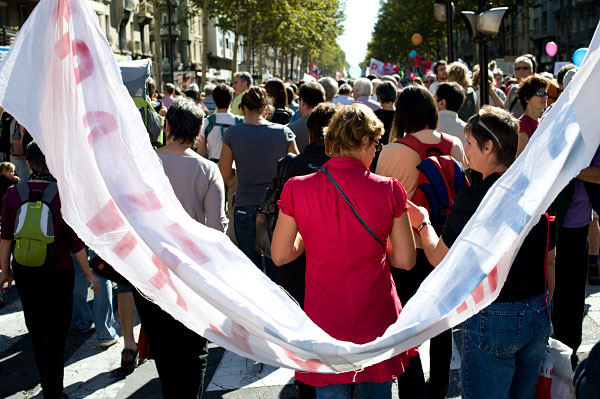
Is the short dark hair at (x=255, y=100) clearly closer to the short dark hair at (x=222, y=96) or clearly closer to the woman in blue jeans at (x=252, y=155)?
the woman in blue jeans at (x=252, y=155)

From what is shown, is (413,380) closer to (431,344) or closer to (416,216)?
(431,344)

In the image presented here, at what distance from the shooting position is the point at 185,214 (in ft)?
9.96

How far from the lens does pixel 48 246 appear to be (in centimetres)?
450

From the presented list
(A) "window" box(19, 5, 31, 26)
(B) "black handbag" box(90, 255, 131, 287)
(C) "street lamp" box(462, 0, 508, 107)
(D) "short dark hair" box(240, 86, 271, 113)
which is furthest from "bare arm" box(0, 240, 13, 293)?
(A) "window" box(19, 5, 31, 26)

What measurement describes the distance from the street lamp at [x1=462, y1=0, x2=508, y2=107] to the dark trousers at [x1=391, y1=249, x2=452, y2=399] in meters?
6.63

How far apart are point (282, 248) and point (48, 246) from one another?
A: 186 centimetres

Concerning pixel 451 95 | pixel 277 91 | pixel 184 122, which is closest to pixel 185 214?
Result: pixel 184 122

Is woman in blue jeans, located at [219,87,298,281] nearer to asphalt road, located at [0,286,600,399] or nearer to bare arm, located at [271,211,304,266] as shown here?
asphalt road, located at [0,286,600,399]

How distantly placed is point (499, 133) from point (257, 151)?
2.69 meters

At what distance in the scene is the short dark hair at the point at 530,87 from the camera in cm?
577

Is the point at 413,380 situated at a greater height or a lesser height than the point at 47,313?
lesser

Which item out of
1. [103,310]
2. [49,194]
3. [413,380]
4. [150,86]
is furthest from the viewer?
[150,86]

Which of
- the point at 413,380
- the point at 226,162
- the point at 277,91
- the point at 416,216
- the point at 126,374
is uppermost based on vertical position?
the point at 277,91

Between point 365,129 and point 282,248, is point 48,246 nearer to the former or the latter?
point 282,248
